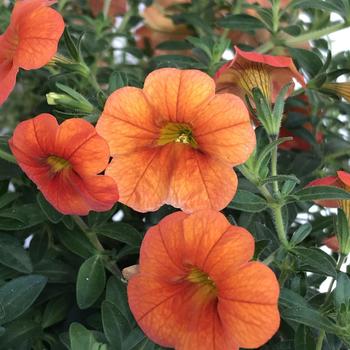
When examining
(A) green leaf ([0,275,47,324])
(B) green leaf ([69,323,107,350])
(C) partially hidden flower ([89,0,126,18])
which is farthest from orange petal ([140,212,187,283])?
(C) partially hidden flower ([89,0,126,18])

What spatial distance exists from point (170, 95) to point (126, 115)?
6cm

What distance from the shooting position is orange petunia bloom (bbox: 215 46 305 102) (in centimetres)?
87

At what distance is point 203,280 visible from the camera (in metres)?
0.83

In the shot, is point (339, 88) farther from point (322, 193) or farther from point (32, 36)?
point (32, 36)

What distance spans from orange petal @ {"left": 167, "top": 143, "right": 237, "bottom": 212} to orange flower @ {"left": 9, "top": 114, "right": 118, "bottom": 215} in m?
0.08

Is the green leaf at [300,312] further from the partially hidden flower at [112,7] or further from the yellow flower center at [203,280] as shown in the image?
the partially hidden flower at [112,7]

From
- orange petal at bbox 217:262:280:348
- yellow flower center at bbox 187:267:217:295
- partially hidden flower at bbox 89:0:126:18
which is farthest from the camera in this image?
partially hidden flower at bbox 89:0:126:18

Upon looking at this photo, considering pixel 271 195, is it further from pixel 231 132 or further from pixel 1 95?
pixel 1 95

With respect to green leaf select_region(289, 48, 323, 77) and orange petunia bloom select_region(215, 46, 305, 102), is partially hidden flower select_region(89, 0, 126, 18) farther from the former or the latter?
orange petunia bloom select_region(215, 46, 305, 102)

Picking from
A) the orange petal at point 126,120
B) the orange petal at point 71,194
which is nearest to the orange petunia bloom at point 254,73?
the orange petal at point 126,120

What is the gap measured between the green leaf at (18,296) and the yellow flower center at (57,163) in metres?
0.16

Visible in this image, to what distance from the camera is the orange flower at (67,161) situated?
0.81 meters

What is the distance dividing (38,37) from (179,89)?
7.1 inches

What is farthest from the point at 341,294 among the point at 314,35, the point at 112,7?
the point at 112,7
